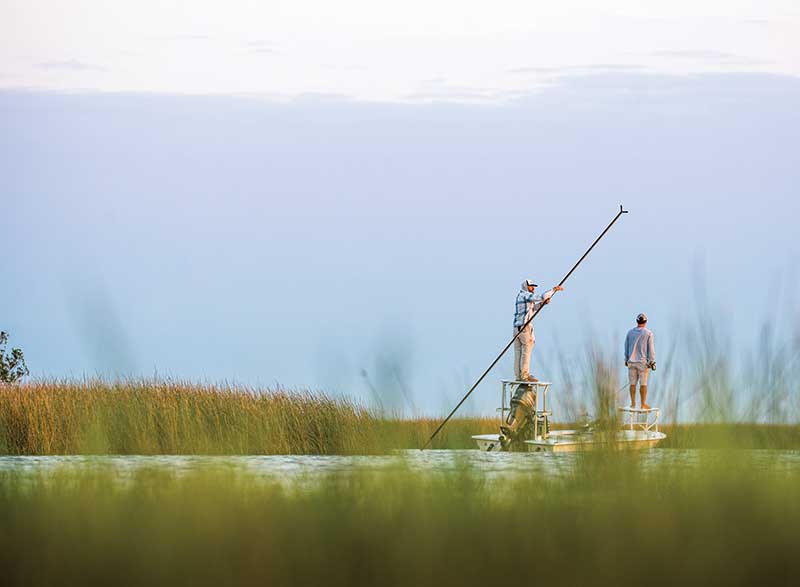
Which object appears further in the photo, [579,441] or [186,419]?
[186,419]

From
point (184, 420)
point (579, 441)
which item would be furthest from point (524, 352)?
point (579, 441)

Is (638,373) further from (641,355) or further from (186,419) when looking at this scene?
(186,419)

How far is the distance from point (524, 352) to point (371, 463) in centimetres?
989

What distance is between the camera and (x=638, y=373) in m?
20.5

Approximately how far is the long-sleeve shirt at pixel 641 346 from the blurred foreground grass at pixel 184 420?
376 cm

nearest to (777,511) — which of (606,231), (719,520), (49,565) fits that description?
(719,520)

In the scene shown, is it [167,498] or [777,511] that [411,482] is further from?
[777,511]

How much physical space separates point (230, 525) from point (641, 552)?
8.11ft

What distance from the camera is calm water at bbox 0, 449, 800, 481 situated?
7.61 meters

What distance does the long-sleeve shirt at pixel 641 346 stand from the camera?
20438 mm

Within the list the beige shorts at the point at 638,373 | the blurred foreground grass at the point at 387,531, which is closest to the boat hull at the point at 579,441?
the blurred foreground grass at the point at 387,531

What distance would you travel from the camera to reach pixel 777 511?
7.16 metres

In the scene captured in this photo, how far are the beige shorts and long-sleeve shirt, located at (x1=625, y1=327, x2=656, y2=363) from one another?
10 cm

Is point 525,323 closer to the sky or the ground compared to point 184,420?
closer to the sky
